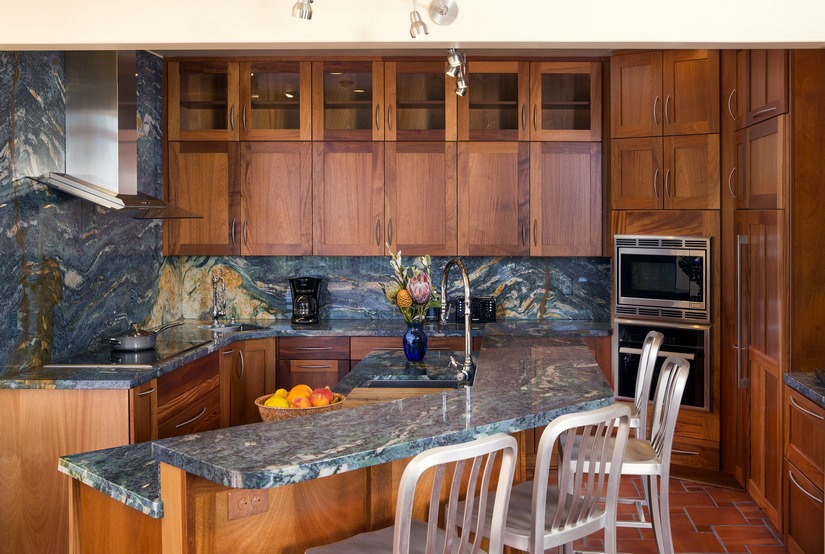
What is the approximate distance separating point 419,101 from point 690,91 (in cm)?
171

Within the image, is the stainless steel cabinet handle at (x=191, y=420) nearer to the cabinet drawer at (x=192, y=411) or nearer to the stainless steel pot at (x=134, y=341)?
the cabinet drawer at (x=192, y=411)

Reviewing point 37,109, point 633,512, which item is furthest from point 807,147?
point 37,109

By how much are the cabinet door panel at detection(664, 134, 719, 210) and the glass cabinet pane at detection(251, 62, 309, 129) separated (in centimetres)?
239

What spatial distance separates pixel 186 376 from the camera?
420cm

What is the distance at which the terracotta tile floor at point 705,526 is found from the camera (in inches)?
150

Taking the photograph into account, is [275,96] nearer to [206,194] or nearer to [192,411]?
[206,194]

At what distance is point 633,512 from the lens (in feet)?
14.0

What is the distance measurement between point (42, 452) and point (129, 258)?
171 cm

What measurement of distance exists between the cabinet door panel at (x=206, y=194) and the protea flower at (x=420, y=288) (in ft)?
7.37

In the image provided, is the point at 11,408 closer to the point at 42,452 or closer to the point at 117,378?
the point at 42,452

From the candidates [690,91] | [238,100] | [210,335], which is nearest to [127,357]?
[210,335]

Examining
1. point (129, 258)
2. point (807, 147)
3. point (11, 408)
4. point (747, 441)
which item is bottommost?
point (747, 441)
